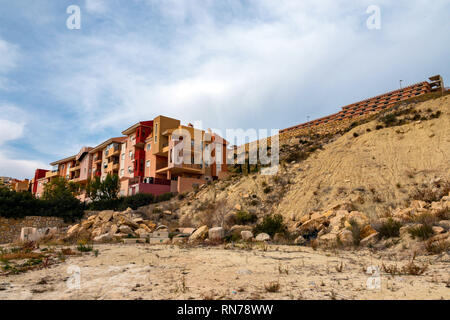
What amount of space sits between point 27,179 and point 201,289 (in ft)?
265

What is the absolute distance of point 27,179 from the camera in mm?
71188

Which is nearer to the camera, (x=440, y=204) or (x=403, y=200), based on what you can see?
(x=440, y=204)

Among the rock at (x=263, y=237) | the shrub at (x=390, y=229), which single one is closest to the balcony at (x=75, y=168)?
the rock at (x=263, y=237)

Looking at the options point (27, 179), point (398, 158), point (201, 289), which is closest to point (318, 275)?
point (201, 289)

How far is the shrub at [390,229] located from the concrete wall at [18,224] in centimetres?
2594

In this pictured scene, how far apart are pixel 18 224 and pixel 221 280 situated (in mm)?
27130

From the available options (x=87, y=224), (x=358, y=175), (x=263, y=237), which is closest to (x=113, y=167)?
(x=87, y=224)

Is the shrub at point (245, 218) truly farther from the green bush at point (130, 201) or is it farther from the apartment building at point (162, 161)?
the apartment building at point (162, 161)

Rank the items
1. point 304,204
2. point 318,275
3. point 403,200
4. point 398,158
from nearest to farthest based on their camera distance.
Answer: point 318,275 → point 403,200 → point 304,204 → point 398,158

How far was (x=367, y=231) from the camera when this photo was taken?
1073cm

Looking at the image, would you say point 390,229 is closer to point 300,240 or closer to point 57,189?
point 300,240

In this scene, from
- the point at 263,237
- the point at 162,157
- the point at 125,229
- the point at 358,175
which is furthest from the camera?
the point at 162,157

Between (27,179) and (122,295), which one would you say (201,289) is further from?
(27,179)
